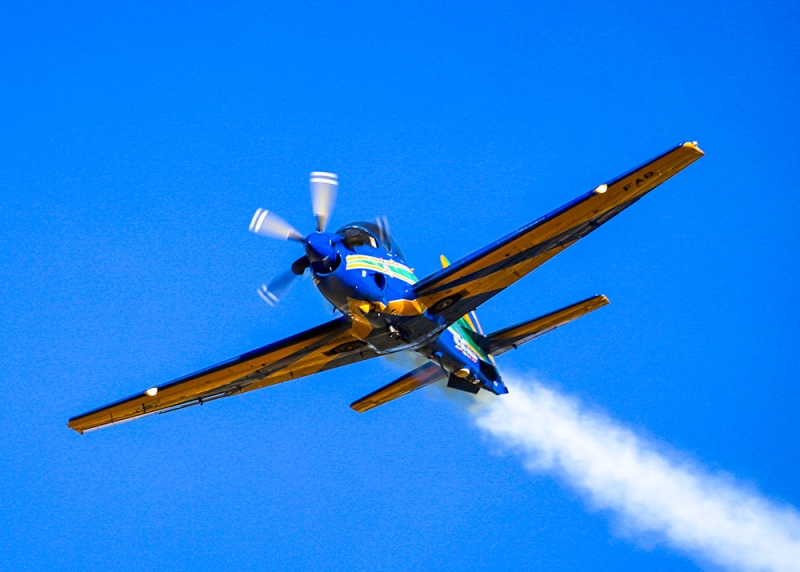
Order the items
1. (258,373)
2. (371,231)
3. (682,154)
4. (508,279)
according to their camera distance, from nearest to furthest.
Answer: (682,154)
(371,231)
(508,279)
(258,373)

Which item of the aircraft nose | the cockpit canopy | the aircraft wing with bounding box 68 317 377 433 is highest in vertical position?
the aircraft wing with bounding box 68 317 377 433

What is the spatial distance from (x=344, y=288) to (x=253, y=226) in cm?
276

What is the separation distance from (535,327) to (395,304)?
634cm

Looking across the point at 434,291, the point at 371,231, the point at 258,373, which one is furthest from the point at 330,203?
the point at 258,373

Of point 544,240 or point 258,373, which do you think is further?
point 258,373

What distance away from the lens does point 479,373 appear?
106 feet

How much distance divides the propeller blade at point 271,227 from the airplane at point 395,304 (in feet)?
0.08

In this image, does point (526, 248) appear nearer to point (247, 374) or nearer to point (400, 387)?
point (400, 387)

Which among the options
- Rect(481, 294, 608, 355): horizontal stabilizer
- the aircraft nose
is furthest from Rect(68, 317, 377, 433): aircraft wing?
the aircraft nose

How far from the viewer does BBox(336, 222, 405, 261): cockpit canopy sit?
26391mm

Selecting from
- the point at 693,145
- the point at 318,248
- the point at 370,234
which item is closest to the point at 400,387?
A: the point at 370,234

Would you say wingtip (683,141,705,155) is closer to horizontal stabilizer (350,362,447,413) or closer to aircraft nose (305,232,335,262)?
aircraft nose (305,232,335,262)

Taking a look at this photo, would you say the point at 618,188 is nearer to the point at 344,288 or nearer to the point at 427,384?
the point at 344,288

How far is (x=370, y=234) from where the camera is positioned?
26.7 meters
